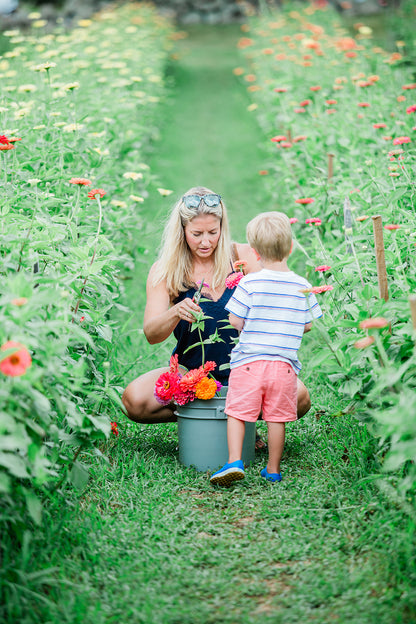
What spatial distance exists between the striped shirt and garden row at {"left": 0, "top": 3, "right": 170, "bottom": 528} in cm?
50

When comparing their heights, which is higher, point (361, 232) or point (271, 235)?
point (271, 235)

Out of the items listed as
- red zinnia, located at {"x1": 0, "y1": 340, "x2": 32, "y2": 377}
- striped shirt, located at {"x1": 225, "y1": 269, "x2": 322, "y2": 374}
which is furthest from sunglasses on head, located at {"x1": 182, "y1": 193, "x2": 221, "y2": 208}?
red zinnia, located at {"x1": 0, "y1": 340, "x2": 32, "y2": 377}

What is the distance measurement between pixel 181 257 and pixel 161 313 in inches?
10.5

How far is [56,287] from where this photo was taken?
2.13 meters

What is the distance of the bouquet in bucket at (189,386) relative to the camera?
270 cm

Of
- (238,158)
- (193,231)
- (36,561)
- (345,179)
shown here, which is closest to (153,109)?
(238,158)

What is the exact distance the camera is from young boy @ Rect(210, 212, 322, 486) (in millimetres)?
2594

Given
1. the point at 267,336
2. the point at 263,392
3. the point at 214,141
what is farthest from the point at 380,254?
the point at 214,141

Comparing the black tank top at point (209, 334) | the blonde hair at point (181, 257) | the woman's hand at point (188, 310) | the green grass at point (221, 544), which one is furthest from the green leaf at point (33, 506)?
the blonde hair at point (181, 257)

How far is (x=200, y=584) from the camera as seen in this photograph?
2062 millimetres

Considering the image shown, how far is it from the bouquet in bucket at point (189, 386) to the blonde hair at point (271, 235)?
501 millimetres

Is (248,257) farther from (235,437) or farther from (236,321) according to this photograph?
(235,437)

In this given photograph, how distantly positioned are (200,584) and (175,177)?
18.6 ft

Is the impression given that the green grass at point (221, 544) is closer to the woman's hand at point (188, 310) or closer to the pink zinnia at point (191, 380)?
the pink zinnia at point (191, 380)
